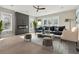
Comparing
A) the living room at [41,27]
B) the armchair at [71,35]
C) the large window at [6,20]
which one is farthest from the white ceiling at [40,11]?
the armchair at [71,35]

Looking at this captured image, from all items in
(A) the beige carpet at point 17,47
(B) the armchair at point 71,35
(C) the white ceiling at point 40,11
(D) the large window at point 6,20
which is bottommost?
(A) the beige carpet at point 17,47

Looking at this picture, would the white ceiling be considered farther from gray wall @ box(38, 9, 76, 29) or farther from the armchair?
the armchair

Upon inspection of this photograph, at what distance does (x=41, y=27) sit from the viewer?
3.23 metres

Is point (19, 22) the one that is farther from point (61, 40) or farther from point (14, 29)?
point (61, 40)

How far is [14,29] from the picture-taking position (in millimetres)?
3143

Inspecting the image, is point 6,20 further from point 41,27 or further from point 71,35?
point 71,35

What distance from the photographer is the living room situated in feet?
9.88

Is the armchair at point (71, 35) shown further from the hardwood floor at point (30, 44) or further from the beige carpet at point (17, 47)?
the beige carpet at point (17, 47)

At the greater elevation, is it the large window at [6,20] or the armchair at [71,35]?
the large window at [6,20]

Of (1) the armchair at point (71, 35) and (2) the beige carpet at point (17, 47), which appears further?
(1) the armchair at point (71, 35)

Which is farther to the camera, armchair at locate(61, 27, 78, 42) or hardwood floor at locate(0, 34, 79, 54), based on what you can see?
armchair at locate(61, 27, 78, 42)

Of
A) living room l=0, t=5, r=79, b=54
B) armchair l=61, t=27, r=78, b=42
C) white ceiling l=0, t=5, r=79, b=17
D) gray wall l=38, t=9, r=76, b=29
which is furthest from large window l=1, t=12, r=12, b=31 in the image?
armchair l=61, t=27, r=78, b=42

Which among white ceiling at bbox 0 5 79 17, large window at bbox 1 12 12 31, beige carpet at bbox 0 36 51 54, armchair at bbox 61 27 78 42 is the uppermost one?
white ceiling at bbox 0 5 79 17

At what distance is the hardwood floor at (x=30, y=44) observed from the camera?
299 cm
